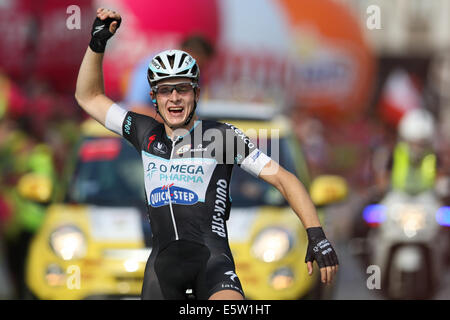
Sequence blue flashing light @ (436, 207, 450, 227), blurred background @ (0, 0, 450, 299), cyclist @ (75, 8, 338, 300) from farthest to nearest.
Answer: blue flashing light @ (436, 207, 450, 227) → blurred background @ (0, 0, 450, 299) → cyclist @ (75, 8, 338, 300)

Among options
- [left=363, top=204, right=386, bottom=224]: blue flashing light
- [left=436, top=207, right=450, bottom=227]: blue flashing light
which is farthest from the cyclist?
[left=436, top=207, right=450, bottom=227]: blue flashing light

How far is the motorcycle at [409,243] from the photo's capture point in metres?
9.27

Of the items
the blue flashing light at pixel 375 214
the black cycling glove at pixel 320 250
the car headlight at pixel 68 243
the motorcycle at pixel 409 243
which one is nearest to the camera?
the black cycling glove at pixel 320 250

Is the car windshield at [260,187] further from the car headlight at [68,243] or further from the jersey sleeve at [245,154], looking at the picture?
the jersey sleeve at [245,154]

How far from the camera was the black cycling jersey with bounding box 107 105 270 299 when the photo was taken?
4684 millimetres

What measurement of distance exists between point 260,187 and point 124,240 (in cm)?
144

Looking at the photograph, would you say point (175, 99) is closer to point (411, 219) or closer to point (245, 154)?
point (245, 154)

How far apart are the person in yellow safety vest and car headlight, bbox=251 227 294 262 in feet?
10.7

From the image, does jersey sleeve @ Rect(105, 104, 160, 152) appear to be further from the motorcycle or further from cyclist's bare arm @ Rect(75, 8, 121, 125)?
the motorcycle

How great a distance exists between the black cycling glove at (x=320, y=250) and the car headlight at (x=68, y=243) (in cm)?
255

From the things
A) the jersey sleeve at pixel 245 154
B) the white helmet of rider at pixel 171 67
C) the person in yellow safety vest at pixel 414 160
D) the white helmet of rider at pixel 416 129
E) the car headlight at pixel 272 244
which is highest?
the white helmet of rider at pixel 416 129

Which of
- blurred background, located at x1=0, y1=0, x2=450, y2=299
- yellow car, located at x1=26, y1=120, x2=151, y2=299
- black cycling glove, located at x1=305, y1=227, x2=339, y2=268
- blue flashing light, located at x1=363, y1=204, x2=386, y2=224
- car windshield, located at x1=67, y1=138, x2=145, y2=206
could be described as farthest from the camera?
Answer: blue flashing light, located at x1=363, y1=204, x2=386, y2=224

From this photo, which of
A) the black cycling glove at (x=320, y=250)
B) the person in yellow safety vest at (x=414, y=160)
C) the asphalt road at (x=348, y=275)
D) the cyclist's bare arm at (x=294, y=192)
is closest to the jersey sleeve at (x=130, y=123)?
the cyclist's bare arm at (x=294, y=192)

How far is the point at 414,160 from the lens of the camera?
9805 millimetres
